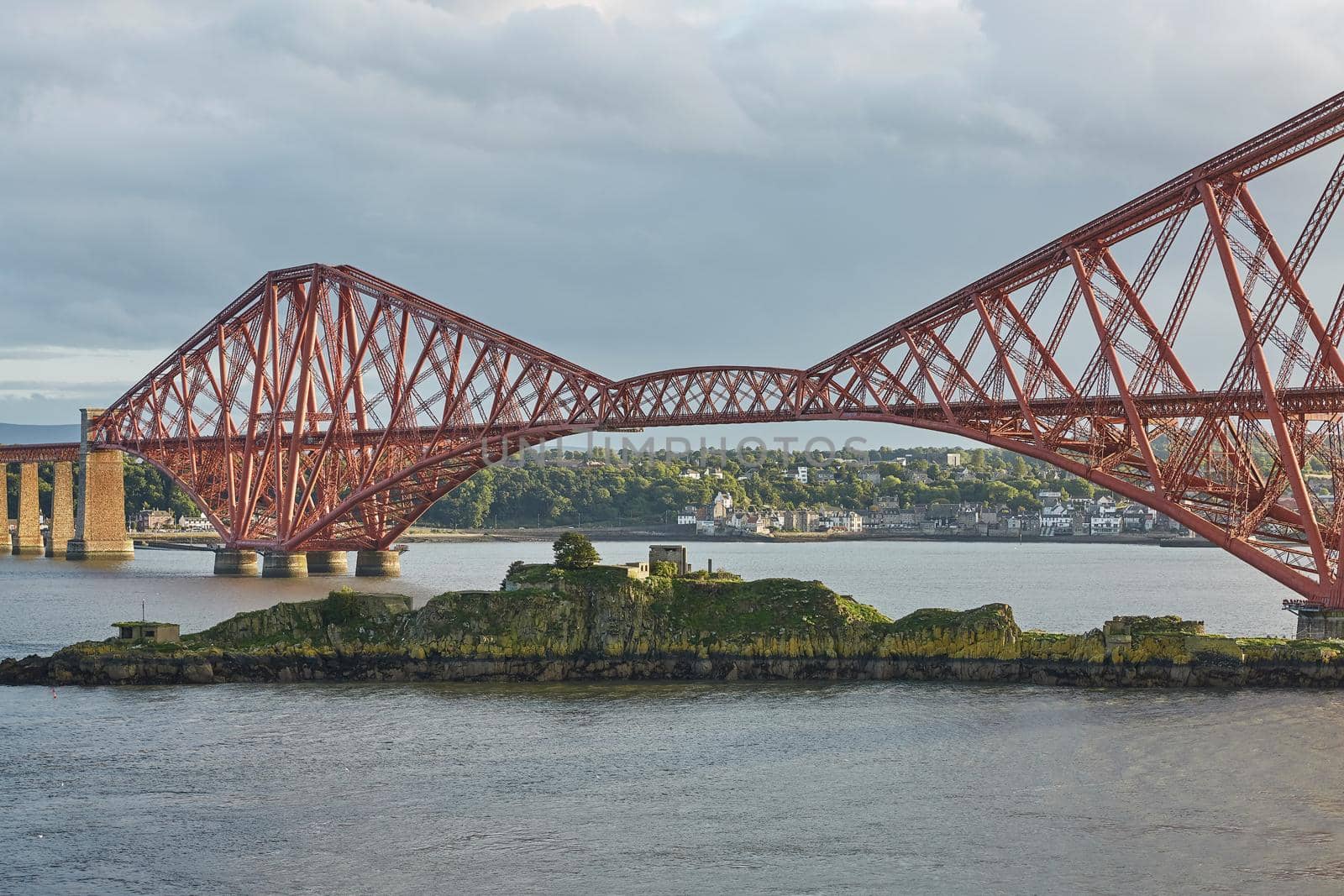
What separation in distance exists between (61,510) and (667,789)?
14718 cm

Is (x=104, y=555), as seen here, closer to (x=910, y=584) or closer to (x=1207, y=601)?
(x=910, y=584)

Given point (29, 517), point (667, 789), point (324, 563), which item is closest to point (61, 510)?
point (29, 517)

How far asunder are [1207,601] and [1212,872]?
2890 inches

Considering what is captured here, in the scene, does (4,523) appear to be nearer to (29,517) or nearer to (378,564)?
(29,517)

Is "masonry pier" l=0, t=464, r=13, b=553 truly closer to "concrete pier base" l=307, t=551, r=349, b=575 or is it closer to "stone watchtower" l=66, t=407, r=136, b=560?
"stone watchtower" l=66, t=407, r=136, b=560

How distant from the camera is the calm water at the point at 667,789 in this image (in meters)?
32.9

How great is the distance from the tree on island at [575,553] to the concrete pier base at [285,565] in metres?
58.2

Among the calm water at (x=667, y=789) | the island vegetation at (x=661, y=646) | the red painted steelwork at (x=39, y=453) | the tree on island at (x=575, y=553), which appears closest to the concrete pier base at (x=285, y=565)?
the red painted steelwork at (x=39, y=453)

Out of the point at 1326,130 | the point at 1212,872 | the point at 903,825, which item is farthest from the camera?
the point at 1326,130

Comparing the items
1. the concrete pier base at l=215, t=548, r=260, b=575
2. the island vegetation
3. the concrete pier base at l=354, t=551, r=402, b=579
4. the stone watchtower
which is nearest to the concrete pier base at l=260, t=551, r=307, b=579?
the concrete pier base at l=215, t=548, r=260, b=575

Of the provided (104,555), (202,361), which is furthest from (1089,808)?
(104,555)

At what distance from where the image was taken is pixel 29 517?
611 ft

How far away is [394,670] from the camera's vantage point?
195 feet

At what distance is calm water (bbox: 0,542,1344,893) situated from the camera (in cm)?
3294
